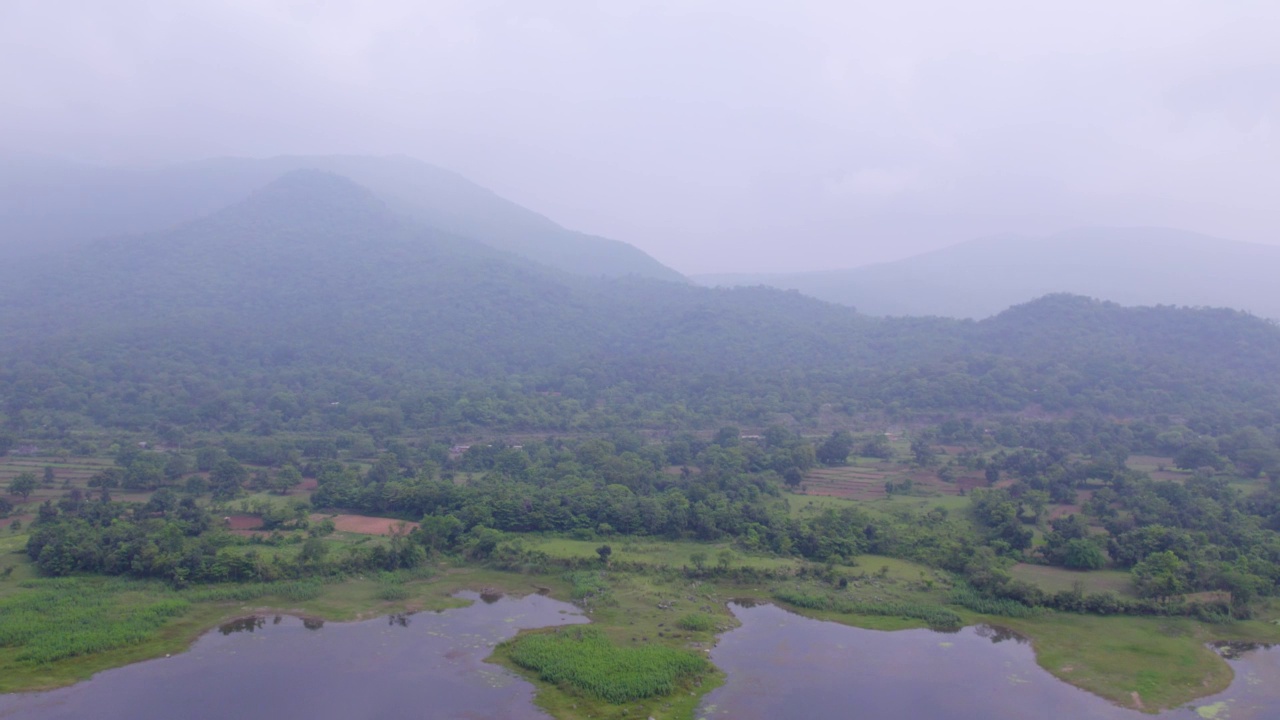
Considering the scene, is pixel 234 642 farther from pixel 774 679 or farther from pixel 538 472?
pixel 538 472

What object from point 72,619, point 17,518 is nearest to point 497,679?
point 72,619

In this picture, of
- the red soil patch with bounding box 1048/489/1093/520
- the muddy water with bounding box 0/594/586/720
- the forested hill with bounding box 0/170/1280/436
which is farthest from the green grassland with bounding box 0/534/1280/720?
the forested hill with bounding box 0/170/1280/436

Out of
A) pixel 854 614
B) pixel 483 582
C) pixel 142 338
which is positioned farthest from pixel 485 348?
pixel 854 614

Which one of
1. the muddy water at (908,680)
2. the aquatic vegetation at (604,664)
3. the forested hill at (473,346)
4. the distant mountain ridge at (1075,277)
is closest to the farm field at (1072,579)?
the muddy water at (908,680)

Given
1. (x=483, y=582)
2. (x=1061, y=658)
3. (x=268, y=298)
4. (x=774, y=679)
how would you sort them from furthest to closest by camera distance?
1. (x=268, y=298)
2. (x=483, y=582)
3. (x=1061, y=658)
4. (x=774, y=679)

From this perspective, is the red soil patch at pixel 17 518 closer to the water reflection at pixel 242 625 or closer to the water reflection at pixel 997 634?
the water reflection at pixel 242 625

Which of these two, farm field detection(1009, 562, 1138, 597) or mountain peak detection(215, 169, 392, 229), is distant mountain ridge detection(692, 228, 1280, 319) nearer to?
mountain peak detection(215, 169, 392, 229)

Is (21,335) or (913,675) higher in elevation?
(21,335)

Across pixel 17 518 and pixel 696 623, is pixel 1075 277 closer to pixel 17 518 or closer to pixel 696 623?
pixel 696 623
